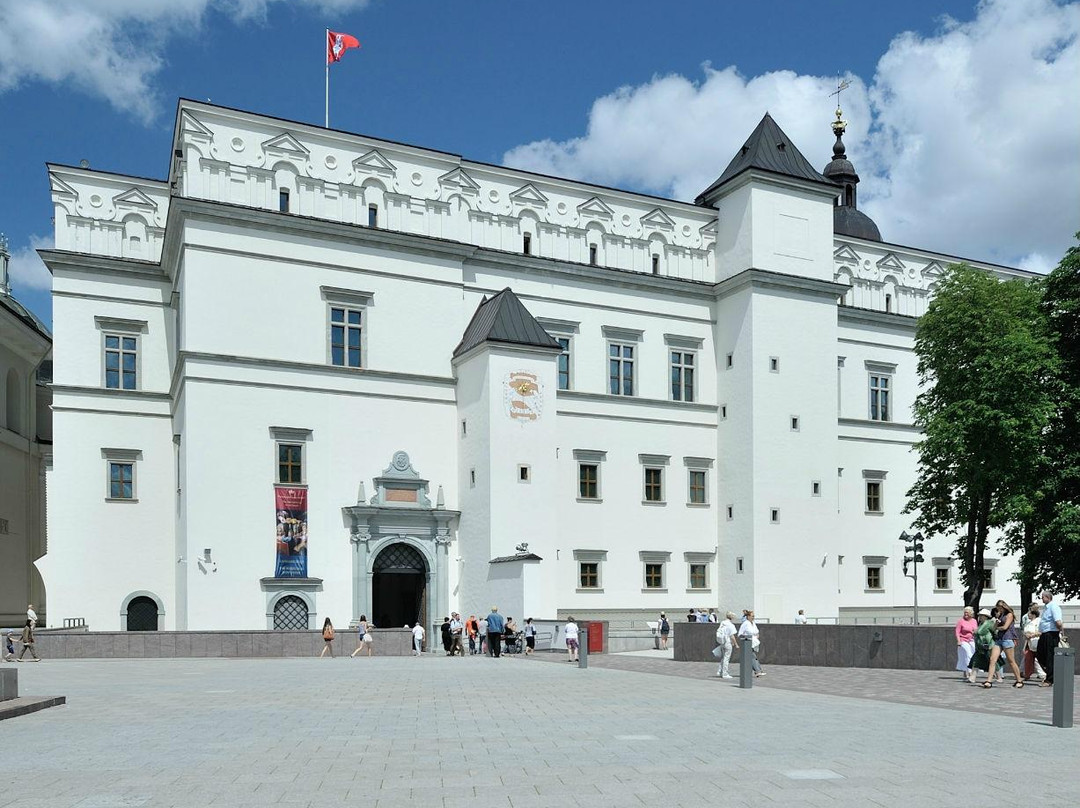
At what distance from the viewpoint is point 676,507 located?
A: 45.2 metres

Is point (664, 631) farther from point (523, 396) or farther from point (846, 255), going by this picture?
point (846, 255)

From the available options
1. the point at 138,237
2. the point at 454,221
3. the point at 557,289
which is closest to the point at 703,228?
the point at 557,289

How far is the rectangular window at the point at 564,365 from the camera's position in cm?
4369

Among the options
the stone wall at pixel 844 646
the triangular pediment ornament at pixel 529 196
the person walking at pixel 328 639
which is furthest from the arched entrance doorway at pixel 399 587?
the triangular pediment ornament at pixel 529 196

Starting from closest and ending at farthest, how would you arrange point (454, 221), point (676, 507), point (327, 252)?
point (327, 252)
point (454, 221)
point (676, 507)

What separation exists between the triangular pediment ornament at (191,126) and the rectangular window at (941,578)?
1464 inches

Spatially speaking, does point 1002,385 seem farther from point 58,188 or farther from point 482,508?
point 58,188

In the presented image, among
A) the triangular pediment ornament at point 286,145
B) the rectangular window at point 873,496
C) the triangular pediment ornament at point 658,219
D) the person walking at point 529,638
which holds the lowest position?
the person walking at point 529,638

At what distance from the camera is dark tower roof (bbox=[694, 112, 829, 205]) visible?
46.8 meters

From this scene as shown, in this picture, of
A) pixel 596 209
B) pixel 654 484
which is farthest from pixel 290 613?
pixel 596 209

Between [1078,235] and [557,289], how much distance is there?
60.4ft

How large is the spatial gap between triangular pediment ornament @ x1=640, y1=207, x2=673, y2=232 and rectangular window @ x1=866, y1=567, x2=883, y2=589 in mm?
17888

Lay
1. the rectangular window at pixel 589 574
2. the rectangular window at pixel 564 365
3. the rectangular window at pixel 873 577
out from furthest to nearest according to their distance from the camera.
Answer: the rectangular window at pixel 873 577 → the rectangular window at pixel 564 365 → the rectangular window at pixel 589 574

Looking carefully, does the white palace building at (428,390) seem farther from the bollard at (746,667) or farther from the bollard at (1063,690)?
the bollard at (1063,690)
